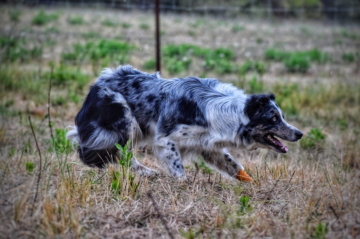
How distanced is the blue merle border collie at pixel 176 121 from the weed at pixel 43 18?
11.6 meters

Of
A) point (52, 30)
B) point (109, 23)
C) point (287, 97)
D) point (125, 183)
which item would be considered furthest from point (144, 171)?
point (109, 23)

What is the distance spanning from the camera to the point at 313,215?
10.9 ft

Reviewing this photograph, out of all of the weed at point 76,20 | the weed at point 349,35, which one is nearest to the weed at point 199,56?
the weed at point 76,20

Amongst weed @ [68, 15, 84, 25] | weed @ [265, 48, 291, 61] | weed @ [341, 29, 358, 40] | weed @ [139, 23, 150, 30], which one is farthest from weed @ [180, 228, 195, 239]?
weed @ [341, 29, 358, 40]

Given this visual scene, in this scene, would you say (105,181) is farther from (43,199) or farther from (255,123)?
(255,123)

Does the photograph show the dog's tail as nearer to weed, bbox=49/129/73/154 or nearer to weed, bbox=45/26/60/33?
weed, bbox=49/129/73/154

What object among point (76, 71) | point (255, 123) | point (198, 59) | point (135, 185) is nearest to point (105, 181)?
point (135, 185)

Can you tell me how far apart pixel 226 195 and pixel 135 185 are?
0.84 meters

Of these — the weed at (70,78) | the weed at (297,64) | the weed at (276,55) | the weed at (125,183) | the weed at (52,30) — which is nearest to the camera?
the weed at (125,183)

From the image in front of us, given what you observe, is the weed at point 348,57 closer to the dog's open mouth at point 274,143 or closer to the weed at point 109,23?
the weed at point 109,23

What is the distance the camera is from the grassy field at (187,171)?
3.11 meters

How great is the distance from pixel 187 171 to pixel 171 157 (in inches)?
17.8

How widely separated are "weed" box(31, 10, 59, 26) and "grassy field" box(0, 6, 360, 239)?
7.75 feet

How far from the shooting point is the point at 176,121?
4266 mm
